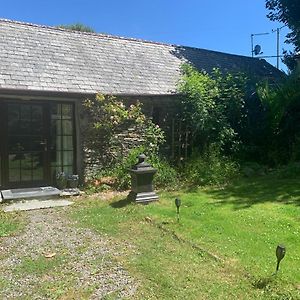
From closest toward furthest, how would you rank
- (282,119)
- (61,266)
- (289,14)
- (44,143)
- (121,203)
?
(61,266) < (121,203) < (44,143) < (282,119) < (289,14)

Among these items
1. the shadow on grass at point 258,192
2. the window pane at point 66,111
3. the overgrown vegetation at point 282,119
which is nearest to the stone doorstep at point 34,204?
the window pane at point 66,111

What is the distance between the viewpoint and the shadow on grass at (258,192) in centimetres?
791

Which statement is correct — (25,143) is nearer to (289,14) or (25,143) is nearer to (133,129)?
(133,129)

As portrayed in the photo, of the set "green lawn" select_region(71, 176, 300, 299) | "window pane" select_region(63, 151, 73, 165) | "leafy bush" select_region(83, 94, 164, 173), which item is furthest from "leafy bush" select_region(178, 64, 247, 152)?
"window pane" select_region(63, 151, 73, 165)

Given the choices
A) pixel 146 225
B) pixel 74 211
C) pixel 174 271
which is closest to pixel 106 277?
pixel 174 271

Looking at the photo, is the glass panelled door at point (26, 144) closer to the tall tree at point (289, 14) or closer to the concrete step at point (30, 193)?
the concrete step at point (30, 193)

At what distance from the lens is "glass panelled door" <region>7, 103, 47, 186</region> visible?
9406mm

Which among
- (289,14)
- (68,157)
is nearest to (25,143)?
(68,157)

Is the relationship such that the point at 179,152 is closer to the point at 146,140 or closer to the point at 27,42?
the point at 146,140

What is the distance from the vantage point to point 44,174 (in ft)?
32.4

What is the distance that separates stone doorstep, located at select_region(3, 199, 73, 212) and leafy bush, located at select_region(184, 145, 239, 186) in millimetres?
3874

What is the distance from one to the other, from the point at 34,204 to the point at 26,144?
2.17m

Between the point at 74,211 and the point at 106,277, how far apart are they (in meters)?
3.47

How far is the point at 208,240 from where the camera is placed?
5336 mm
